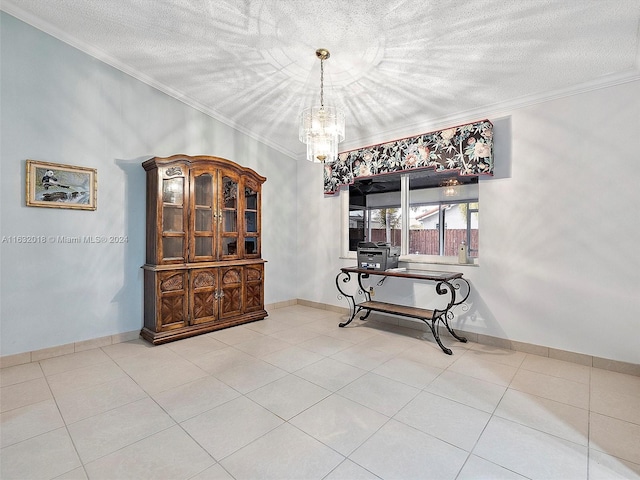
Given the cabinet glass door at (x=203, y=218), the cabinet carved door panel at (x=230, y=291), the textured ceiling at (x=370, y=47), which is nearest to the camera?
the textured ceiling at (x=370, y=47)

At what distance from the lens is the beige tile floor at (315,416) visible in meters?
1.56

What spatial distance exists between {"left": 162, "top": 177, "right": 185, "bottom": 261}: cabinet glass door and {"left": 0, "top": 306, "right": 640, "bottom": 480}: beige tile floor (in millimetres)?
1053

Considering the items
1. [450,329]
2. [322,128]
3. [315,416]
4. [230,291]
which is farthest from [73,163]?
[450,329]

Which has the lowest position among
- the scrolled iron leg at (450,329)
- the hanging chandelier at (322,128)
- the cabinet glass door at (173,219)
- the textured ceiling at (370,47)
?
the scrolled iron leg at (450,329)

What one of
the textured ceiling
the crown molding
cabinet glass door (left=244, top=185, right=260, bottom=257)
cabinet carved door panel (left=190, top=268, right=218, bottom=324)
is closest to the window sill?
the textured ceiling

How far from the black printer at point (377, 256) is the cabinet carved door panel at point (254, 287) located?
1416 millimetres

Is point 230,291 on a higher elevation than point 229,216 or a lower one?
lower

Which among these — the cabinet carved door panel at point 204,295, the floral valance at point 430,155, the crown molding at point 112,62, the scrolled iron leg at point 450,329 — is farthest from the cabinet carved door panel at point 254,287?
the scrolled iron leg at point 450,329

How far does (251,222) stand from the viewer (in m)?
4.27

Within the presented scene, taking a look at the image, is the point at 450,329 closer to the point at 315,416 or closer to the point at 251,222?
the point at 315,416

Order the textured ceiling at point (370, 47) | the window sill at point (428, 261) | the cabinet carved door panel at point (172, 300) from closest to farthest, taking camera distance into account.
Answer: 1. the textured ceiling at point (370, 47)
2. the cabinet carved door panel at point (172, 300)
3. the window sill at point (428, 261)

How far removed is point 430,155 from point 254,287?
280cm

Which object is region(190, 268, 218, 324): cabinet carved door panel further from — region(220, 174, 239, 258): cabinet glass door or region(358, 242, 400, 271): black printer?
region(358, 242, 400, 271): black printer

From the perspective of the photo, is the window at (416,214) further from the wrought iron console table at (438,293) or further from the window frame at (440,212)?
the wrought iron console table at (438,293)
